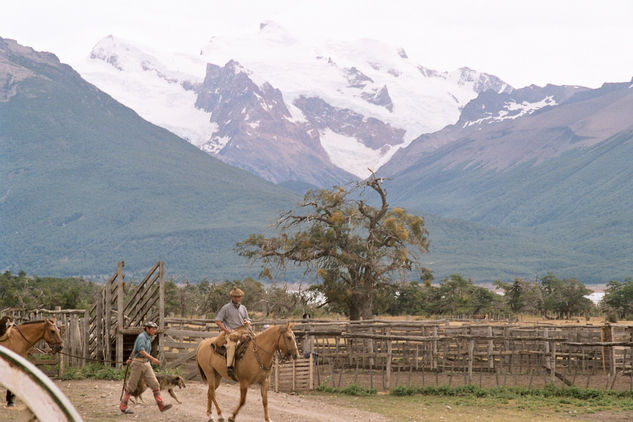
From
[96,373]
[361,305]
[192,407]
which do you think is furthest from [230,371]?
[361,305]

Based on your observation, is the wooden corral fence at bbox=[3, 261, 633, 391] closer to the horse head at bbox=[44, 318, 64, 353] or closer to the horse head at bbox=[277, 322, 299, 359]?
the horse head at bbox=[44, 318, 64, 353]

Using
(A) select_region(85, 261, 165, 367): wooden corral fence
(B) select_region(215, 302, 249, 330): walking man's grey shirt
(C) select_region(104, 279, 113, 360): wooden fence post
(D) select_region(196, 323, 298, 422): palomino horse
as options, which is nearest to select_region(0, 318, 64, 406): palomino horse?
(B) select_region(215, 302, 249, 330): walking man's grey shirt

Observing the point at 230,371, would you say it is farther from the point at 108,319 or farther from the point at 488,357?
the point at 488,357

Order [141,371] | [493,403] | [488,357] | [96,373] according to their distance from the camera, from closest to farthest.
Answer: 1. [141,371]
2. [493,403]
3. [96,373]
4. [488,357]

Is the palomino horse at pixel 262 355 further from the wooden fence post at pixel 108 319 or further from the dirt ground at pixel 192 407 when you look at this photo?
the wooden fence post at pixel 108 319

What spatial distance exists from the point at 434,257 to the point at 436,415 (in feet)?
476

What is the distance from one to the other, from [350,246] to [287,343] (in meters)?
24.3

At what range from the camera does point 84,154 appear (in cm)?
19488

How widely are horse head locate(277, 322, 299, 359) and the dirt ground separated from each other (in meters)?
1.65

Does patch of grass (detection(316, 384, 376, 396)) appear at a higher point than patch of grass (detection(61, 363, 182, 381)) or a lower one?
lower

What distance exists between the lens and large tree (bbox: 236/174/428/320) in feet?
121

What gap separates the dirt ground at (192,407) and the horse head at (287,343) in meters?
1.65

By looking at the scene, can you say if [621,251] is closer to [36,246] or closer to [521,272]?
[521,272]

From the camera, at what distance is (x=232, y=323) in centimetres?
1390
